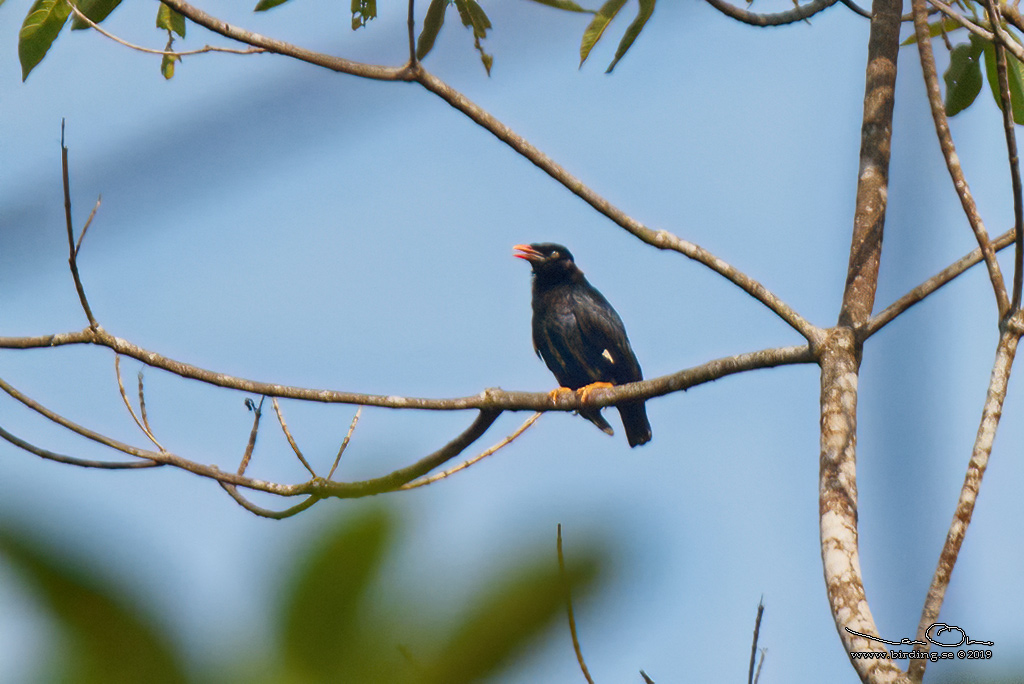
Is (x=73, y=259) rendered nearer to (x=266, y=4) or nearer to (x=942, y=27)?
(x=266, y=4)

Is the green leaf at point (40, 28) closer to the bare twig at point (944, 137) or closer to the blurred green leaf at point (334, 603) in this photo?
the bare twig at point (944, 137)

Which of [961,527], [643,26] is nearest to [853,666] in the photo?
[961,527]

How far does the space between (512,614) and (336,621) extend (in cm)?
13

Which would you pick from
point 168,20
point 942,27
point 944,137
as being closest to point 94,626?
point 944,137

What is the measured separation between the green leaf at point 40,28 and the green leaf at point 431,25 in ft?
4.82

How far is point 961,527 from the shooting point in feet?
7.95

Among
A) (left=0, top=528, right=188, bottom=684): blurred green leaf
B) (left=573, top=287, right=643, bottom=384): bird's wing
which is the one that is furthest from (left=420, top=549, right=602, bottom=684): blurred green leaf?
(left=573, top=287, right=643, bottom=384): bird's wing

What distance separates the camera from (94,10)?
4137 mm

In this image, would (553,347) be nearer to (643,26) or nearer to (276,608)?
(643,26)

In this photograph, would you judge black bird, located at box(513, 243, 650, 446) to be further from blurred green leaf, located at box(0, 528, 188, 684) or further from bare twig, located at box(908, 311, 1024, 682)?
blurred green leaf, located at box(0, 528, 188, 684)

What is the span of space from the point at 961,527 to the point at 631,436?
5.70m

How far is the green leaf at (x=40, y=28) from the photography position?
400 cm

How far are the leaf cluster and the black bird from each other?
6.99m

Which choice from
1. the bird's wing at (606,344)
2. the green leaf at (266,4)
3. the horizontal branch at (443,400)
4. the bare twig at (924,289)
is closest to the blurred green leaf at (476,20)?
the green leaf at (266,4)
